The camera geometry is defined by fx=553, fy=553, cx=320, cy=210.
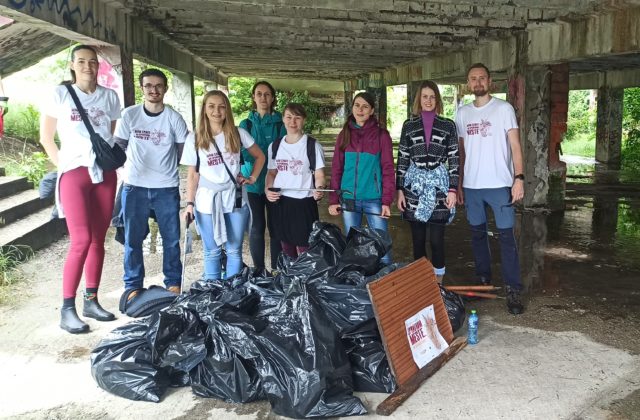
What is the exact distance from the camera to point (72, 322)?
13.0ft

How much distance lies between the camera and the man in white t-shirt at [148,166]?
13.5ft

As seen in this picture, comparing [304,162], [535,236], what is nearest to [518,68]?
[535,236]

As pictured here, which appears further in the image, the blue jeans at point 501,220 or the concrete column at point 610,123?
the concrete column at point 610,123

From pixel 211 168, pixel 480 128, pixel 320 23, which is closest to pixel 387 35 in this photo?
pixel 320 23

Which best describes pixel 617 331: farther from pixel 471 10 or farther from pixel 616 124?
pixel 616 124

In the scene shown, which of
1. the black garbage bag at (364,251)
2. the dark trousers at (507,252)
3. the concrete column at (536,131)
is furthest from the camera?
the concrete column at (536,131)

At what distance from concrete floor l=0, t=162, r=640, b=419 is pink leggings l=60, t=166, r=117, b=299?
392mm

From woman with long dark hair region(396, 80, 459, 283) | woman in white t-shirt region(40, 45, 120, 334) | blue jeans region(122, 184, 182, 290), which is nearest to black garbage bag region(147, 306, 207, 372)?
woman in white t-shirt region(40, 45, 120, 334)

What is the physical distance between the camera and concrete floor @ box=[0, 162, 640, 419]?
9.77 ft

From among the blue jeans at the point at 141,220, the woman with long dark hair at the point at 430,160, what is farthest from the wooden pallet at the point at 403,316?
the blue jeans at the point at 141,220

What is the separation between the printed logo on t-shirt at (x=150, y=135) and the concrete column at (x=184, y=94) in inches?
360

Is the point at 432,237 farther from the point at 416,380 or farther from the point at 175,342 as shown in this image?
the point at 175,342

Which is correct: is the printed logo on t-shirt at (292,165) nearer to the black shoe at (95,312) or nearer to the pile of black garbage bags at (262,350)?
the pile of black garbage bags at (262,350)

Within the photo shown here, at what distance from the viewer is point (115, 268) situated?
568cm
